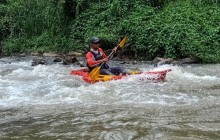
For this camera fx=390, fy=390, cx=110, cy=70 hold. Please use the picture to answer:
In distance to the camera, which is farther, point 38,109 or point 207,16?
point 207,16

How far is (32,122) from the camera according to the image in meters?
5.62

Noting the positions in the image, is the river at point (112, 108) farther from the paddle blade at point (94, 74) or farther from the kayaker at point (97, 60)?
the kayaker at point (97, 60)

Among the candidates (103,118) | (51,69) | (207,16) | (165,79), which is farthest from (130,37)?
(103,118)

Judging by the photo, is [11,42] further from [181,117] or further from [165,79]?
[181,117]

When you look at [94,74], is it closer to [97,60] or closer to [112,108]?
[97,60]

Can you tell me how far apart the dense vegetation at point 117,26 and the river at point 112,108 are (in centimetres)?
336

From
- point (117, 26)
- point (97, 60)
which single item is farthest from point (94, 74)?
point (117, 26)

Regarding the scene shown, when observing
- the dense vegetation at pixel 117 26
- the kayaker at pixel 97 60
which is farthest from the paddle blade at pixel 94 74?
the dense vegetation at pixel 117 26

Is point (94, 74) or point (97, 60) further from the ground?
point (97, 60)

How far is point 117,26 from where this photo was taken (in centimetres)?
1648

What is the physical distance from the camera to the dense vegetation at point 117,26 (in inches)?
539

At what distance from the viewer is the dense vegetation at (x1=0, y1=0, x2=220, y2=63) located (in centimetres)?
1370

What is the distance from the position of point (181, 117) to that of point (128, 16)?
38.1 feet

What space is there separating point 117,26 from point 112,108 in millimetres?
10395
